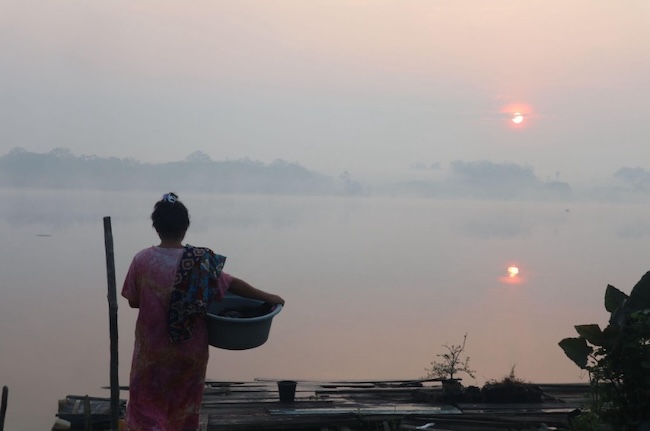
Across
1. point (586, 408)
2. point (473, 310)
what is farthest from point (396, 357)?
point (586, 408)

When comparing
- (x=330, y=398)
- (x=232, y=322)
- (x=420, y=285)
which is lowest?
(x=330, y=398)

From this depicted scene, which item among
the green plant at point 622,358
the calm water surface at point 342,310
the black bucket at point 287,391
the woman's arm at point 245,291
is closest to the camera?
the woman's arm at point 245,291

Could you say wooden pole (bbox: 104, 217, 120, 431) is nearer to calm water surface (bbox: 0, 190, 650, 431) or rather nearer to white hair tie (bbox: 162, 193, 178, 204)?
white hair tie (bbox: 162, 193, 178, 204)

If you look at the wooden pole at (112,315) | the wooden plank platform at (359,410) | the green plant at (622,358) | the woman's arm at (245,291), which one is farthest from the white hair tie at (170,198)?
the green plant at (622,358)

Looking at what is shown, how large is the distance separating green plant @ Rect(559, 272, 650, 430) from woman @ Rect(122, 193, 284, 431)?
195cm

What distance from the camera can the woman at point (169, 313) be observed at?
4141 millimetres

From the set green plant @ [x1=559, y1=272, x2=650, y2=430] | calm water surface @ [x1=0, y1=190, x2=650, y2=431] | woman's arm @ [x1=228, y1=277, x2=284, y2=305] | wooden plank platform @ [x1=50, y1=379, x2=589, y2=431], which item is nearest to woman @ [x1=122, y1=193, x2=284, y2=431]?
woman's arm @ [x1=228, y1=277, x2=284, y2=305]

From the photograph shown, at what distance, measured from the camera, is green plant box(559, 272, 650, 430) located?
4.77 meters

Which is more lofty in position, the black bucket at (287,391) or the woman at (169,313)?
the woman at (169,313)

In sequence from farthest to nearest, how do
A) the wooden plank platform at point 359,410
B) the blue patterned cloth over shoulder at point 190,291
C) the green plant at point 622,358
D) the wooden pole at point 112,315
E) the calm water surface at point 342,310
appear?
the calm water surface at point 342,310 → the wooden plank platform at point 359,410 → the wooden pole at point 112,315 → the green plant at point 622,358 → the blue patterned cloth over shoulder at point 190,291

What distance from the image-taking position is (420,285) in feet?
78.7

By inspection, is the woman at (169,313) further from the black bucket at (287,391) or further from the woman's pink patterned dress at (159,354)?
the black bucket at (287,391)

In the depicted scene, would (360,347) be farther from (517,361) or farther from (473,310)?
(473,310)

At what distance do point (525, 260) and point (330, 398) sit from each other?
92.6 ft
